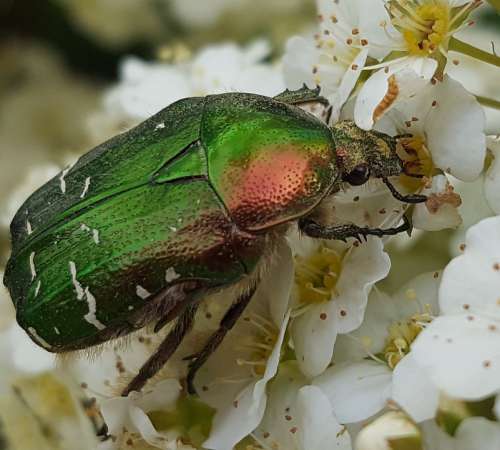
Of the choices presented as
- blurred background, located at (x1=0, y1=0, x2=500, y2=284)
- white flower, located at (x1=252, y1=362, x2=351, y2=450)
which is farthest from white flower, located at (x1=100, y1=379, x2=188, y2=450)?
blurred background, located at (x1=0, y1=0, x2=500, y2=284)

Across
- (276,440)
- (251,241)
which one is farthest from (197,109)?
(276,440)

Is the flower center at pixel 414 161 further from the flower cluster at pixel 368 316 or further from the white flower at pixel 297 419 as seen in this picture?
the white flower at pixel 297 419

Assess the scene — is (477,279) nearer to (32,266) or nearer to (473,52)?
(473,52)

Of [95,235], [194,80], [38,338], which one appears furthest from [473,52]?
[194,80]

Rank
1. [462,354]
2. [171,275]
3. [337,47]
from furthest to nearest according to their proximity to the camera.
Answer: [337,47]
[171,275]
[462,354]

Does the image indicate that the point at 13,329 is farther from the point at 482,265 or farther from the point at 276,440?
the point at 482,265

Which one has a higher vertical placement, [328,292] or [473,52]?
[473,52]

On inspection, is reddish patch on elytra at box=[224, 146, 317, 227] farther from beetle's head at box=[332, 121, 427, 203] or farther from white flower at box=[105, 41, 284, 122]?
white flower at box=[105, 41, 284, 122]
